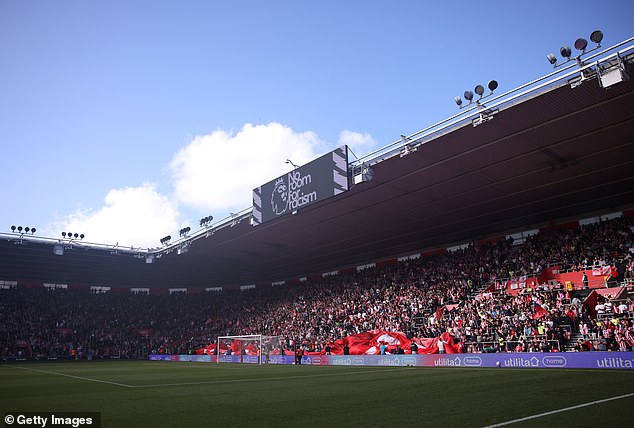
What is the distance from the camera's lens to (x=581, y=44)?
54.9 feet

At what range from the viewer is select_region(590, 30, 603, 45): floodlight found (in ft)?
54.2

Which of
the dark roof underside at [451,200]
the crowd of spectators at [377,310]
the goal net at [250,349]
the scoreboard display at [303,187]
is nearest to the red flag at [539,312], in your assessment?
the crowd of spectators at [377,310]

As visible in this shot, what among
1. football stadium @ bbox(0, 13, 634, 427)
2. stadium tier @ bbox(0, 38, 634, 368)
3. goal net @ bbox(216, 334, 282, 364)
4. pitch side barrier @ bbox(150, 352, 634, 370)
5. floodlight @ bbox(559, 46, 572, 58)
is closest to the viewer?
football stadium @ bbox(0, 13, 634, 427)

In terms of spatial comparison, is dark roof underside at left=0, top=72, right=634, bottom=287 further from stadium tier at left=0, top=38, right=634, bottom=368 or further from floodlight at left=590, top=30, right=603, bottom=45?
floodlight at left=590, top=30, right=603, bottom=45

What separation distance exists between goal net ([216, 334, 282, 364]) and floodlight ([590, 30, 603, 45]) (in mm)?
27663

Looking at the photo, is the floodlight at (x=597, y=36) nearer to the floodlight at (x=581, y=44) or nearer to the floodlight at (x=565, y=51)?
the floodlight at (x=581, y=44)

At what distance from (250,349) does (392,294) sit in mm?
12233

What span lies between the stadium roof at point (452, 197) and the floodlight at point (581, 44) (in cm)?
83

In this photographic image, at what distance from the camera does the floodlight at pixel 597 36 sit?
54.2ft

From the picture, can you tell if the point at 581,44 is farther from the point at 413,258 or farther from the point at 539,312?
the point at 413,258

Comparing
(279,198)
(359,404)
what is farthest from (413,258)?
(359,404)

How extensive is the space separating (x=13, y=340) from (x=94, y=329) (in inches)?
288

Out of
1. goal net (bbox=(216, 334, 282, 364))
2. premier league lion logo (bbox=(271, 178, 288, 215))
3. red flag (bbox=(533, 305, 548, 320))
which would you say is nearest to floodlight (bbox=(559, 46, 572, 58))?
red flag (bbox=(533, 305, 548, 320))

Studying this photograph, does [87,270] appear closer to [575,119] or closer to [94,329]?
[94,329]
